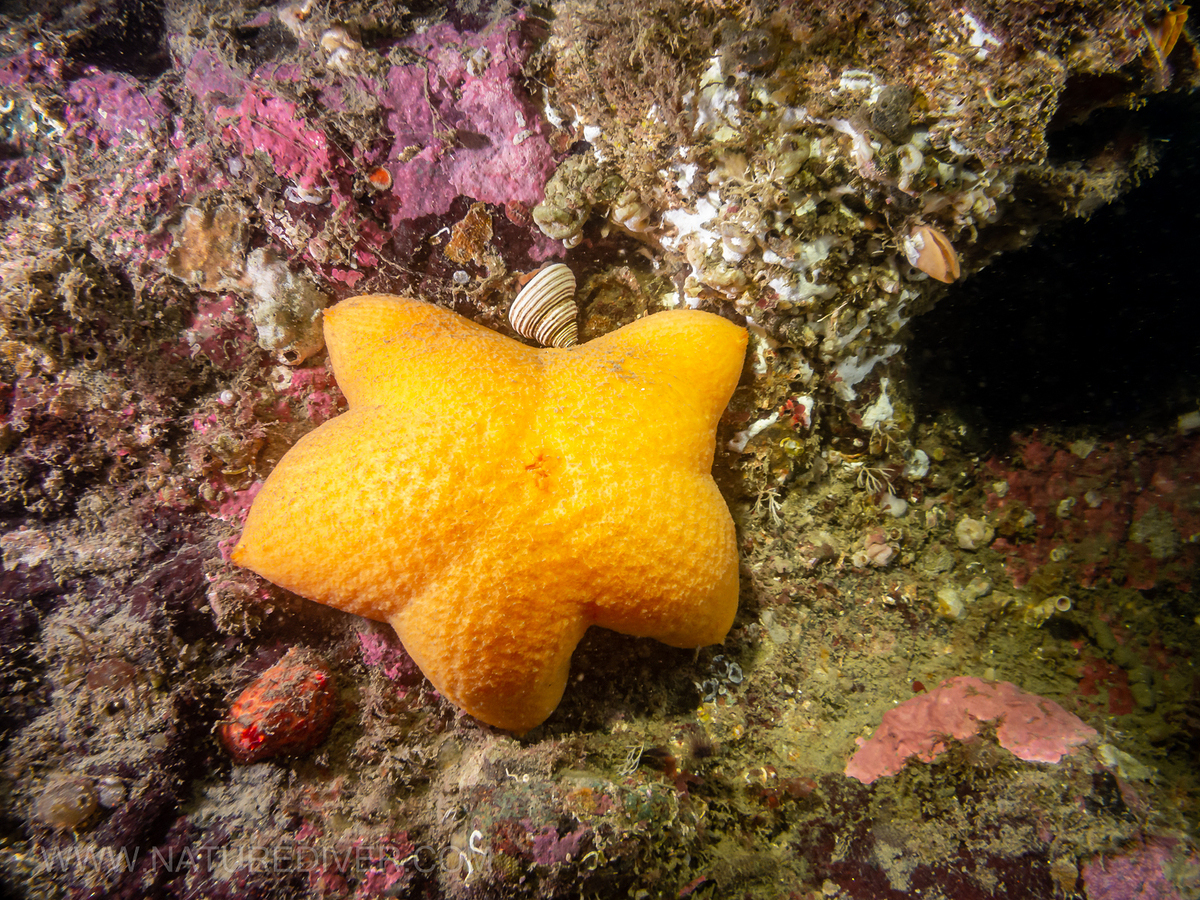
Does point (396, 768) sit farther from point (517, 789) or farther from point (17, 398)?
point (17, 398)

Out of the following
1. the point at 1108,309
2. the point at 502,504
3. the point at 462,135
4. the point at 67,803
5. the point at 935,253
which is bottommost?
the point at 67,803

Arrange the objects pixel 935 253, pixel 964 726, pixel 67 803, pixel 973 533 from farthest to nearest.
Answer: pixel 973 533 < pixel 964 726 < pixel 935 253 < pixel 67 803

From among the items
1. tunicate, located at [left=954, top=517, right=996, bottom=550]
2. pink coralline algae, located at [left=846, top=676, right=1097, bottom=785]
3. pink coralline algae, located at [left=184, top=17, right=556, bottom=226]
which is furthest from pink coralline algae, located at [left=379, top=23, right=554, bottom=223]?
pink coralline algae, located at [left=846, top=676, right=1097, bottom=785]

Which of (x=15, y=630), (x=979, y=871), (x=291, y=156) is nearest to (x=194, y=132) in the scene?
(x=291, y=156)

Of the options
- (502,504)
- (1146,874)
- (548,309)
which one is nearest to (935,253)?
(548,309)

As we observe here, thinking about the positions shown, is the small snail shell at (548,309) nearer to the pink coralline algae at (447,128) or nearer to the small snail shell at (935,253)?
the pink coralline algae at (447,128)

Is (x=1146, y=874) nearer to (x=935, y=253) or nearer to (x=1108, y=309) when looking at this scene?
(x=935, y=253)
